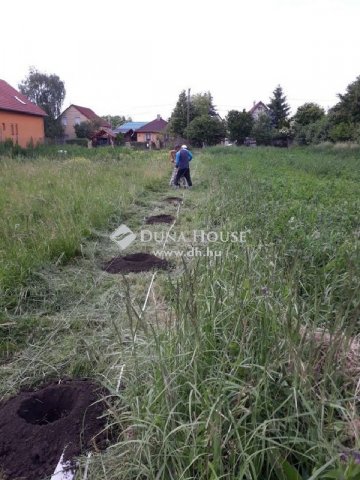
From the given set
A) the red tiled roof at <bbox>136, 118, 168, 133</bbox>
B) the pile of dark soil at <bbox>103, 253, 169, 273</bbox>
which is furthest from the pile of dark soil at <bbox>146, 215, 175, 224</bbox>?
the red tiled roof at <bbox>136, 118, 168, 133</bbox>

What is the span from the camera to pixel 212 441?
1.58 metres

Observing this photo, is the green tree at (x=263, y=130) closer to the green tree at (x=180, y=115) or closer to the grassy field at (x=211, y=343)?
the green tree at (x=180, y=115)

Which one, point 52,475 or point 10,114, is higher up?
point 10,114

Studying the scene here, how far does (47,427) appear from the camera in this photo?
2.14 meters

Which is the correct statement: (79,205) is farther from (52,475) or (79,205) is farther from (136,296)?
(52,475)

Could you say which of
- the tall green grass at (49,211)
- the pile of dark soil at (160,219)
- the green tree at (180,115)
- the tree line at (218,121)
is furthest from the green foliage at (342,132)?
the pile of dark soil at (160,219)

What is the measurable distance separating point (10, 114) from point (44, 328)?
30200mm

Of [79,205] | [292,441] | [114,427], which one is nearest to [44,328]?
Answer: [114,427]

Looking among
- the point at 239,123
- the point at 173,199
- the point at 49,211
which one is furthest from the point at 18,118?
the point at 49,211

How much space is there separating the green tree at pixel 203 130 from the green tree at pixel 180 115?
2.68 m

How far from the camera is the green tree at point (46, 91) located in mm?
52875

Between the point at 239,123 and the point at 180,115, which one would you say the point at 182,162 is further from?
the point at 239,123

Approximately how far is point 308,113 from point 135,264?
4918 centimetres

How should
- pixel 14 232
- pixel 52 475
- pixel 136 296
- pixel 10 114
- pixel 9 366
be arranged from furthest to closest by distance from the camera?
pixel 10 114, pixel 14 232, pixel 136 296, pixel 9 366, pixel 52 475
